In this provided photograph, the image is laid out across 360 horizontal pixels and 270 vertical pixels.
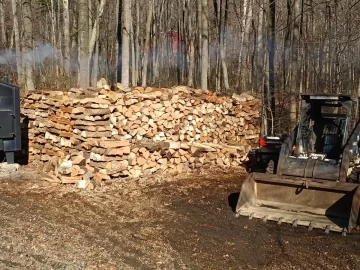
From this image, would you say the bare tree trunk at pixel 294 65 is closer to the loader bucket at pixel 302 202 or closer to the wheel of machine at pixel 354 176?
the wheel of machine at pixel 354 176

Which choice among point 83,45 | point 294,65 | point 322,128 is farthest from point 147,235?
point 294,65

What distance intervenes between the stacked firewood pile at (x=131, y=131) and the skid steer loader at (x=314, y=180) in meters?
3.10

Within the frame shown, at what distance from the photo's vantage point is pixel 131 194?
8.51 m

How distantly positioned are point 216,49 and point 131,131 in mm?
19907

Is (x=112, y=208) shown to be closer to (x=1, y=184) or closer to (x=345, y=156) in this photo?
(x=1, y=184)

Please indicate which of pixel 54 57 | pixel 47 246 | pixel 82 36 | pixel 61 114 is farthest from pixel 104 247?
pixel 54 57

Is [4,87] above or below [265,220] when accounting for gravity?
above

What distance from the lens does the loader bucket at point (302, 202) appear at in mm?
6557

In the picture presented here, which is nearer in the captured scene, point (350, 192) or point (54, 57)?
point (350, 192)

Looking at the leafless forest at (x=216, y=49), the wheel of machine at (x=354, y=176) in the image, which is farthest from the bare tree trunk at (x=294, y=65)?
the wheel of machine at (x=354, y=176)

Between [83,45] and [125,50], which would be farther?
[125,50]

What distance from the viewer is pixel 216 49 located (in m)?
28.9

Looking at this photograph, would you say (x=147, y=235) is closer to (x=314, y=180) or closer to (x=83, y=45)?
(x=314, y=180)

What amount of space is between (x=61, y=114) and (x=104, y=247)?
5588 mm
